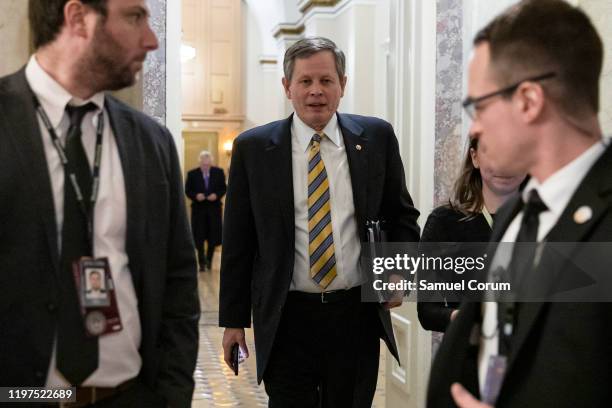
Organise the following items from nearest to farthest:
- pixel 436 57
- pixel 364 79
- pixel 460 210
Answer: pixel 460 210, pixel 436 57, pixel 364 79

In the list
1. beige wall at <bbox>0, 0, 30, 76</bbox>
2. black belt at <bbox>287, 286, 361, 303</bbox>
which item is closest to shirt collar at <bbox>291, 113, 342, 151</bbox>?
black belt at <bbox>287, 286, 361, 303</bbox>

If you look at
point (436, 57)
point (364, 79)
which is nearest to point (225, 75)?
point (364, 79)

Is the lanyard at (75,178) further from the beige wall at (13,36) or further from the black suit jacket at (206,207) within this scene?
the black suit jacket at (206,207)

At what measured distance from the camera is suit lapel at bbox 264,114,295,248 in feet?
10.9

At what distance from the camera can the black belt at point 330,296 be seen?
3.30m

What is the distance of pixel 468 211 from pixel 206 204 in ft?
37.2

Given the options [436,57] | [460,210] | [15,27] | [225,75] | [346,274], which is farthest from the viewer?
[225,75]

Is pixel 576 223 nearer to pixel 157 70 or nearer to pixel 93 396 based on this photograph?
pixel 93 396

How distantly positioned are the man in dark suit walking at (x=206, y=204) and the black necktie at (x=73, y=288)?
39.0ft

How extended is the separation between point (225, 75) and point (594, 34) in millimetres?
17363

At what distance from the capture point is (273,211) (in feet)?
11.0

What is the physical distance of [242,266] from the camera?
3486 mm

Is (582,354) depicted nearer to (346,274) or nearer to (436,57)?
(346,274)

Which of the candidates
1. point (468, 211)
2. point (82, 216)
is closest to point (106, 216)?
point (82, 216)
